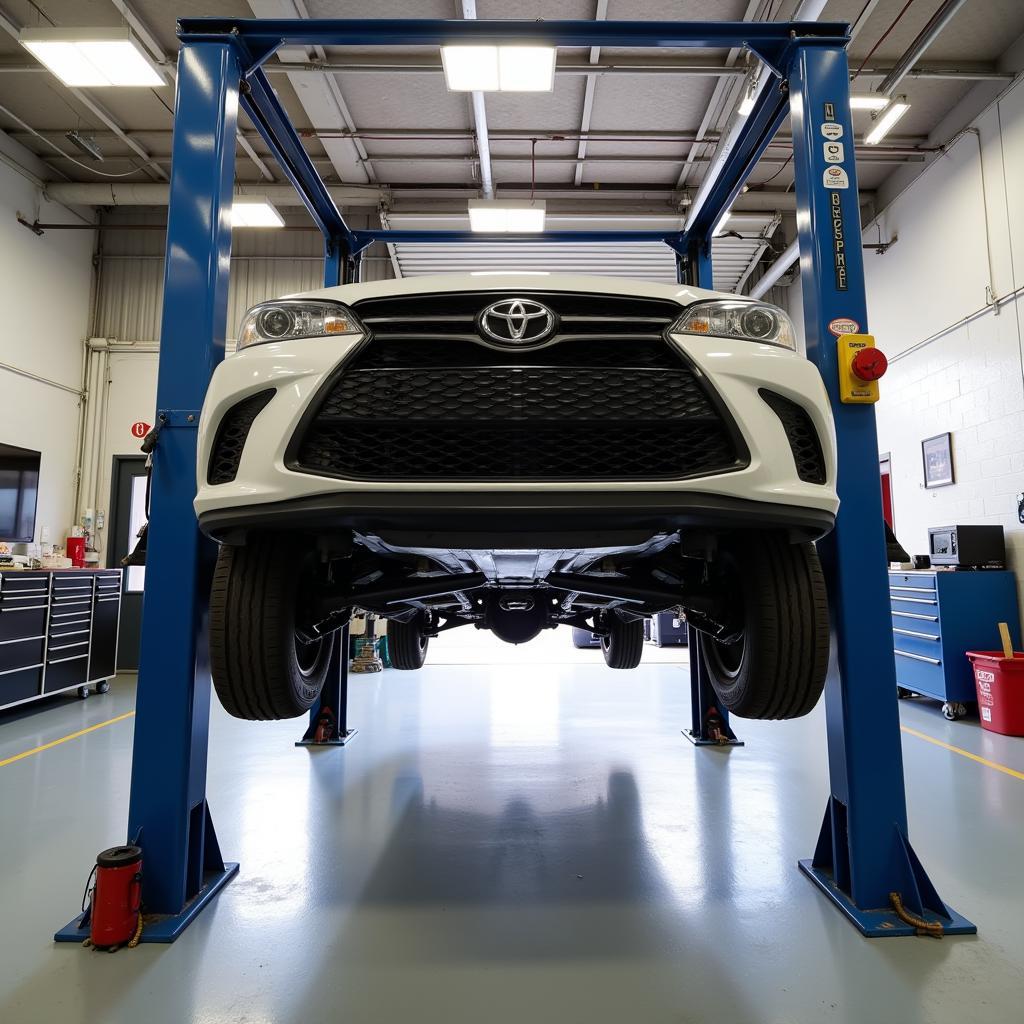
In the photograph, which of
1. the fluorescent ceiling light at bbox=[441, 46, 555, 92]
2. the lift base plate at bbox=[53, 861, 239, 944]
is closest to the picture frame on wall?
the fluorescent ceiling light at bbox=[441, 46, 555, 92]

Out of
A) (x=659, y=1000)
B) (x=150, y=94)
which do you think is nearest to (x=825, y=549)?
(x=659, y=1000)

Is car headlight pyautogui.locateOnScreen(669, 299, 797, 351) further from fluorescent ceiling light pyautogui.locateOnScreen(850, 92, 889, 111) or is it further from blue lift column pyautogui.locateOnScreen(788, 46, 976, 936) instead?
fluorescent ceiling light pyautogui.locateOnScreen(850, 92, 889, 111)

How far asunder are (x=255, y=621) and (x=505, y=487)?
0.69 metres

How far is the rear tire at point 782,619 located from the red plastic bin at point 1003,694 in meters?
3.23

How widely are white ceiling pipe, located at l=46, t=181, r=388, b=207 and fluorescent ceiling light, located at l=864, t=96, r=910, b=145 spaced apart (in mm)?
4668

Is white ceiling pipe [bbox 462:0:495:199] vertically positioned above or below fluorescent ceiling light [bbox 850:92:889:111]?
above

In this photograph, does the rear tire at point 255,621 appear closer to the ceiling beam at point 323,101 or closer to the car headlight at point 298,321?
the car headlight at point 298,321

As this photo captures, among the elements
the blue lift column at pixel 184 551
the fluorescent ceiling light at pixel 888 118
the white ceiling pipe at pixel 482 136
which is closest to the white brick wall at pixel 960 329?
the fluorescent ceiling light at pixel 888 118

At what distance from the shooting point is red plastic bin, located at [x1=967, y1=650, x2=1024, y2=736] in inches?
147

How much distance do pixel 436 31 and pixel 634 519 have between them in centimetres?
181

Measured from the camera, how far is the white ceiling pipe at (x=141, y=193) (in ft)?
21.9

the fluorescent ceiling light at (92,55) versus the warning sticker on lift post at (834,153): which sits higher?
the fluorescent ceiling light at (92,55)

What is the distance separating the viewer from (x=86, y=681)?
16.4 ft

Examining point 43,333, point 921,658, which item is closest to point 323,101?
point 43,333
